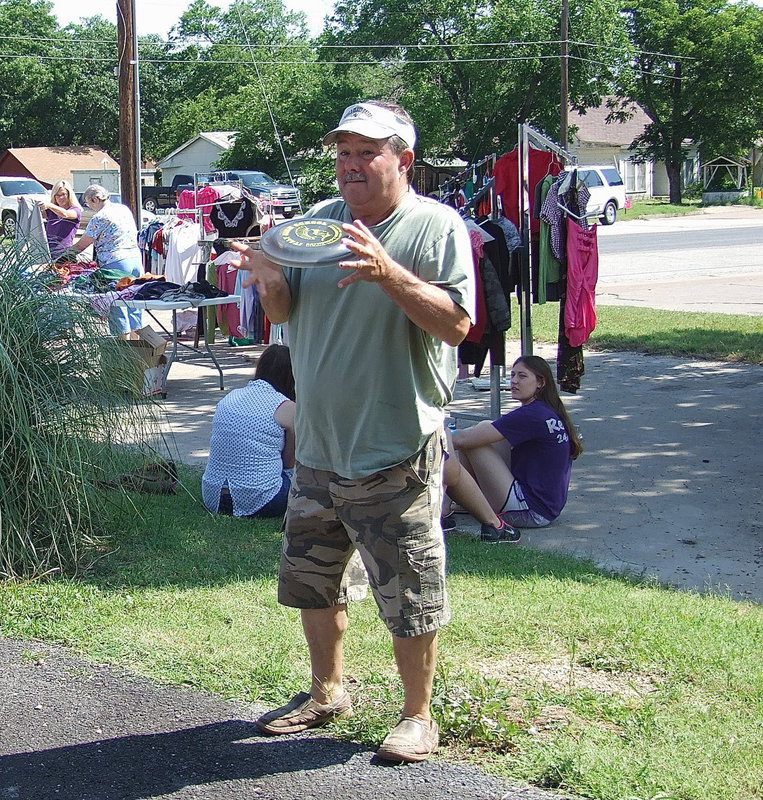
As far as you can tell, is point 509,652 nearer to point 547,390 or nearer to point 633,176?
point 547,390

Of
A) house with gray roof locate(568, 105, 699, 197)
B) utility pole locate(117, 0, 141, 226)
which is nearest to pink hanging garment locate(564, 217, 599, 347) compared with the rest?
utility pole locate(117, 0, 141, 226)

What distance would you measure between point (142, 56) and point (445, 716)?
7875 centimetres

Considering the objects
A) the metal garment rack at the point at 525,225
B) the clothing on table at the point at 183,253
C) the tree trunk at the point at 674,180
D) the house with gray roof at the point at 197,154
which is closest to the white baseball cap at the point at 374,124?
the metal garment rack at the point at 525,225

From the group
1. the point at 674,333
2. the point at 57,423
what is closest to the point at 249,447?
the point at 57,423

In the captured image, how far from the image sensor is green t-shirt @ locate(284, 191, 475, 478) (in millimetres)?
3082

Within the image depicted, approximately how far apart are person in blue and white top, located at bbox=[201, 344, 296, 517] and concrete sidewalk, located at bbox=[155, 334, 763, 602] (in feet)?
1.53

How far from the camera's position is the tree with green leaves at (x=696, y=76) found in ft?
165

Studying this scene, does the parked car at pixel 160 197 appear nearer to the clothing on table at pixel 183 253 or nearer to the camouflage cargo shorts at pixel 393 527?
the clothing on table at pixel 183 253

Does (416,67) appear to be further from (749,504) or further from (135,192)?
(749,504)

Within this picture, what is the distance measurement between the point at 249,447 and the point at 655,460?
3025 millimetres

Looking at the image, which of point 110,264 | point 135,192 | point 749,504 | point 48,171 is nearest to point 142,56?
point 48,171

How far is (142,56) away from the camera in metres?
75.7

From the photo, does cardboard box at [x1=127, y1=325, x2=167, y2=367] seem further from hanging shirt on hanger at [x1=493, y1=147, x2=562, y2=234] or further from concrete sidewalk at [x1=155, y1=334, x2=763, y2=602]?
hanging shirt on hanger at [x1=493, y1=147, x2=562, y2=234]

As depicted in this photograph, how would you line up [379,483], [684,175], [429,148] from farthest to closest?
[684,175] < [429,148] < [379,483]
